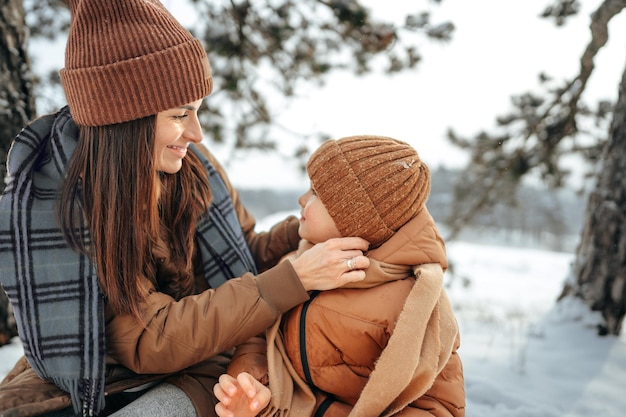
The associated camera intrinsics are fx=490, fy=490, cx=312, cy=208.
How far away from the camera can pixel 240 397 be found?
1.43 meters

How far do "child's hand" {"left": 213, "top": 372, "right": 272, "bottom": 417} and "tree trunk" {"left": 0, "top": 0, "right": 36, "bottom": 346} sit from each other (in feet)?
5.27

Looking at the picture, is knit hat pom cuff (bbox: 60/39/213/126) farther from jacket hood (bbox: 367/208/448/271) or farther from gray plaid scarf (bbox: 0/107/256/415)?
jacket hood (bbox: 367/208/448/271)

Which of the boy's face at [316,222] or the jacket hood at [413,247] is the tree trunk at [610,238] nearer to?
the jacket hood at [413,247]

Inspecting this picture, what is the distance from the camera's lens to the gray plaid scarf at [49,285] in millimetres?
1443

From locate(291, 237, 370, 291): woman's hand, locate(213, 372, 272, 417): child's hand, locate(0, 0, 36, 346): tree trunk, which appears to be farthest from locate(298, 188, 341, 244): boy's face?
locate(0, 0, 36, 346): tree trunk

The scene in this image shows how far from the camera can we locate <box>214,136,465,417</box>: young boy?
56.4 inches

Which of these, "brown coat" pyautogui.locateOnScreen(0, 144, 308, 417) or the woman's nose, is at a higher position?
the woman's nose

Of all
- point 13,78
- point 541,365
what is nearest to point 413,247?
point 541,365

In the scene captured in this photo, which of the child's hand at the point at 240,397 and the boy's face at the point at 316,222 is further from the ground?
the boy's face at the point at 316,222

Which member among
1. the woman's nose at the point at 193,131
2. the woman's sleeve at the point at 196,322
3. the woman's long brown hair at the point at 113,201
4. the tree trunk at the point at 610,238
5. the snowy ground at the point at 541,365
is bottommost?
the snowy ground at the point at 541,365

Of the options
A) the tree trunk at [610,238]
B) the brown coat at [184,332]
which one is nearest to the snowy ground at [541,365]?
the tree trunk at [610,238]

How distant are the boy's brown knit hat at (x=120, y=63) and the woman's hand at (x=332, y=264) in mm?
652

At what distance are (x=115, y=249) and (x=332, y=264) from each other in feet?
2.21

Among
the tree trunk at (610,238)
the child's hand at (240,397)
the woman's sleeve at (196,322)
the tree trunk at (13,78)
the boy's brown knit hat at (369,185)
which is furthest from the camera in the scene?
the tree trunk at (610,238)
